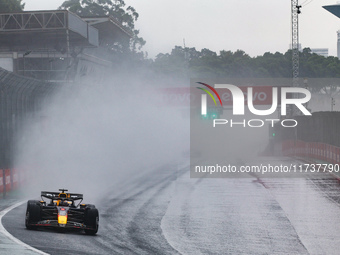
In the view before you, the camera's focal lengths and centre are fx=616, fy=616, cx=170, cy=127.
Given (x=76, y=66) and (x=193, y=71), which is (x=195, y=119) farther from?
(x=193, y=71)

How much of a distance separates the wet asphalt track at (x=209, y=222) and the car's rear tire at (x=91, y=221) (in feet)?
0.71

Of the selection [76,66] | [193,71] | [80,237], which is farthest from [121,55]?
[80,237]

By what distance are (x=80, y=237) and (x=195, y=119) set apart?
268 feet

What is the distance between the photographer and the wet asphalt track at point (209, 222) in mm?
13234

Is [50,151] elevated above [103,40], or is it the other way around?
[103,40]

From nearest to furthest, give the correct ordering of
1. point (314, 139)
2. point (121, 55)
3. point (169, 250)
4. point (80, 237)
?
1. point (169, 250)
2. point (80, 237)
3. point (314, 139)
4. point (121, 55)

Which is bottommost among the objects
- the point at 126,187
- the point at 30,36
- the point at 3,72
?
the point at 126,187

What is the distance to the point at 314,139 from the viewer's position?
52438mm

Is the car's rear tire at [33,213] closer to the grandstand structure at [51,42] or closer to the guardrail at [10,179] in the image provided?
the guardrail at [10,179]

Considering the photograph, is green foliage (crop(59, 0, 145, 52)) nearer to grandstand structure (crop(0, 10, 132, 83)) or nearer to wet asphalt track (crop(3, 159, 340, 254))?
grandstand structure (crop(0, 10, 132, 83))

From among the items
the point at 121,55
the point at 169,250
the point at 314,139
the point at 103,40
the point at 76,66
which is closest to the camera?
the point at 169,250

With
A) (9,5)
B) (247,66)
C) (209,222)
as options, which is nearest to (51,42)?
(9,5)

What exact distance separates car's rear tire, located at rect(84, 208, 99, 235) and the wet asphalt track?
215 mm

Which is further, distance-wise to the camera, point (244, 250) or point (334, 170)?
point (334, 170)
